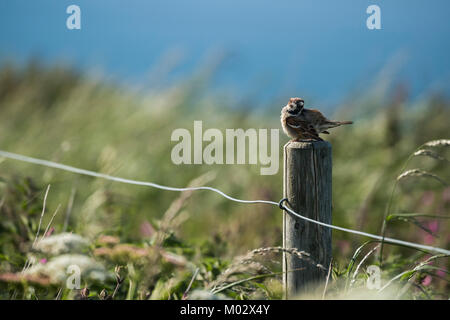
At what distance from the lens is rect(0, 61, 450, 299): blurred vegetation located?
2.08 metres

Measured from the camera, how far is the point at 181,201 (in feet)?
5.96

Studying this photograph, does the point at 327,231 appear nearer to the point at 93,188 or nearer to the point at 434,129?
the point at 93,188

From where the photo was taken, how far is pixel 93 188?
3.53 m

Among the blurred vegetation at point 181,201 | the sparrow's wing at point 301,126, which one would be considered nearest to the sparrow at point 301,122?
the sparrow's wing at point 301,126

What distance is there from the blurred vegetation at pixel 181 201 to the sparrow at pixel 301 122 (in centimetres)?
45

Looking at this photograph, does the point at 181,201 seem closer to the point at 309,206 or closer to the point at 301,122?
the point at 309,206

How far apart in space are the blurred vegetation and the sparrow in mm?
452

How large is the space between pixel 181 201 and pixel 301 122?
641mm

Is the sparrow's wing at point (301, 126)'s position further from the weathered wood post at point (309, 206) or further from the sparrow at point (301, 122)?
the weathered wood post at point (309, 206)

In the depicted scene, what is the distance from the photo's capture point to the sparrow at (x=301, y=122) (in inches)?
80.7

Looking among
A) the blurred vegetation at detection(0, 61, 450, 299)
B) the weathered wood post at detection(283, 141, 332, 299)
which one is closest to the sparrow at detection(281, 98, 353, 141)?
the weathered wood post at detection(283, 141, 332, 299)

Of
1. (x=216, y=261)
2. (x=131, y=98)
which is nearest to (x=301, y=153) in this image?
(x=216, y=261)

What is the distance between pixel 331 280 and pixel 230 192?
11.9ft

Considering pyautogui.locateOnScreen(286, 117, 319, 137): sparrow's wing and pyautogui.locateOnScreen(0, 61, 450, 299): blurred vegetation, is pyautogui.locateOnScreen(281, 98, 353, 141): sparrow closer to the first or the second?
pyautogui.locateOnScreen(286, 117, 319, 137): sparrow's wing
